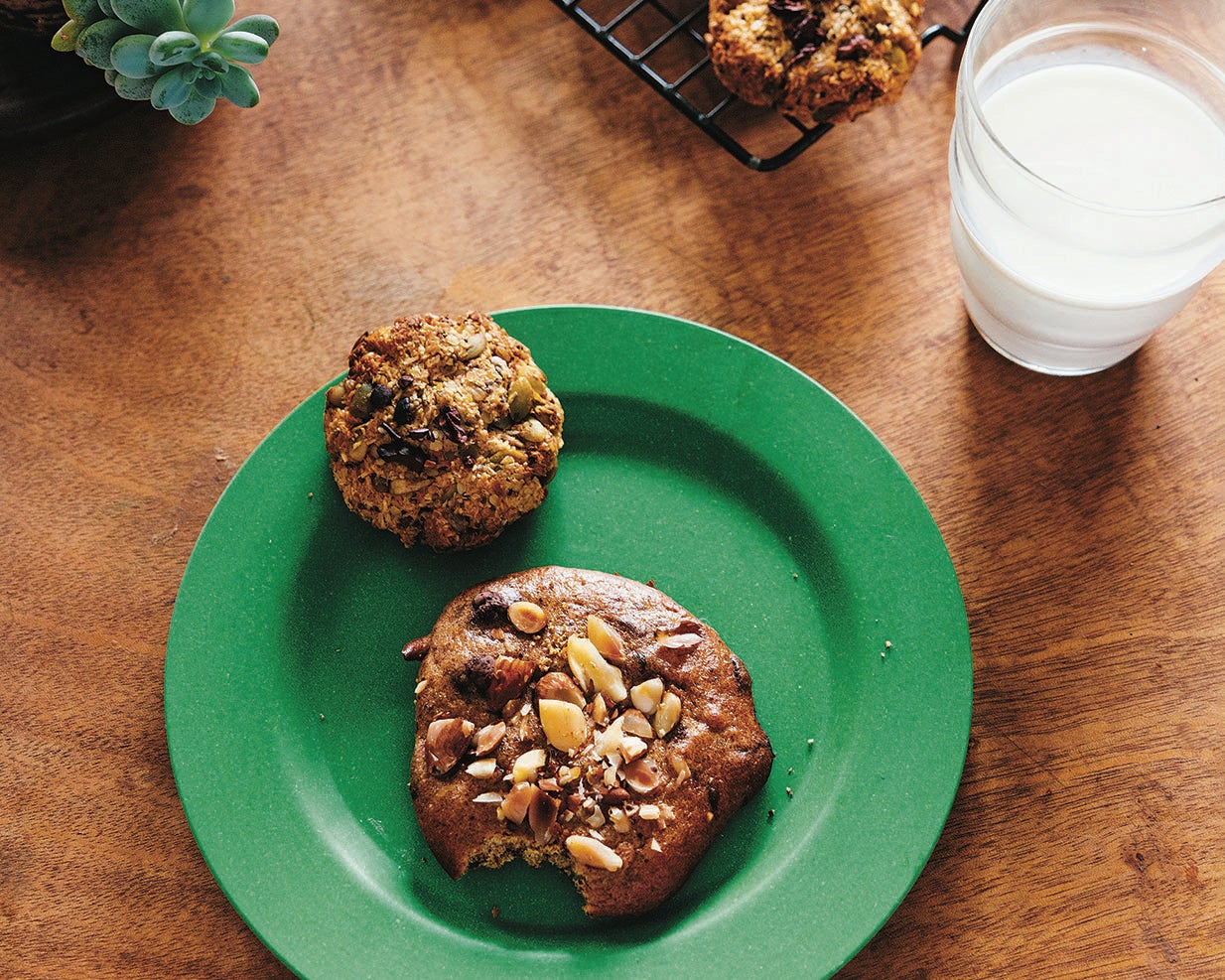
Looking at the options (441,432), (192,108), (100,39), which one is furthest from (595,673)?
(100,39)

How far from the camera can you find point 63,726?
1478mm

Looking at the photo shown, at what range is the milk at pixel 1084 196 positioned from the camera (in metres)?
1.27

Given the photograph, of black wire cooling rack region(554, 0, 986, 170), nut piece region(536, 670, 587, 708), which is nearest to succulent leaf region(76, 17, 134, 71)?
black wire cooling rack region(554, 0, 986, 170)

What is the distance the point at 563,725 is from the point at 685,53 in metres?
1.08

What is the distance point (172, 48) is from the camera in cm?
113

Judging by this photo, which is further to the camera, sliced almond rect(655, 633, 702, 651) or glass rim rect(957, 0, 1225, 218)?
sliced almond rect(655, 633, 702, 651)

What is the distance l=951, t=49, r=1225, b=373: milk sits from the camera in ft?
4.16

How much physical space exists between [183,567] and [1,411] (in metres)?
0.38

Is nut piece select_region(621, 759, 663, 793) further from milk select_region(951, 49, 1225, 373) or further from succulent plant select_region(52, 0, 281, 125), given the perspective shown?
succulent plant select_region(52, 0, 281, 125)

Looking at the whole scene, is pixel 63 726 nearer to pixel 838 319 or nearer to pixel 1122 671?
pixel 838 319

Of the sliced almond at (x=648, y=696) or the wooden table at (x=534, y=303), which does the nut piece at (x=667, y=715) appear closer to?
the sliced almond at (x=648, y=696)

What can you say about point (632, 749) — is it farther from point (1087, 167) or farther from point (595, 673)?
point (1087, 167)

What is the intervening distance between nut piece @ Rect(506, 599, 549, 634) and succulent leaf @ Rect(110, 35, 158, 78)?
764mm

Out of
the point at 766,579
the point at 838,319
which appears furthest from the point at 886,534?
the point at 838,319
